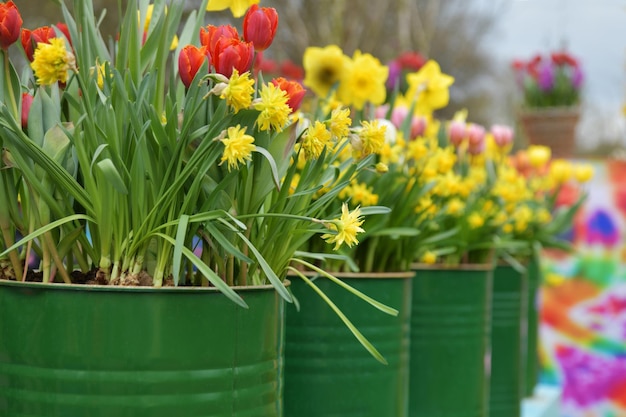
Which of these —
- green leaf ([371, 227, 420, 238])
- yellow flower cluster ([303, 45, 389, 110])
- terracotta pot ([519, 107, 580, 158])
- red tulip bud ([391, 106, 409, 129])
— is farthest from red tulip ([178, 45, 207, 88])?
terracotta pot ([519, 107, 580, 158])

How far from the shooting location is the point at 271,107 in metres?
0.62

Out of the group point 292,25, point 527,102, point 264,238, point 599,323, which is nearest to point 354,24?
point 292,25

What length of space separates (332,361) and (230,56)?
42 centimetres

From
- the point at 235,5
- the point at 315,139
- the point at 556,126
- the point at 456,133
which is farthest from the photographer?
the point at 556,126

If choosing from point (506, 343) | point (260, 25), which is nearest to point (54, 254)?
point (260, 25)

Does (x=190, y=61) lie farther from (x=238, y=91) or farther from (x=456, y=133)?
(x=456, y=133)

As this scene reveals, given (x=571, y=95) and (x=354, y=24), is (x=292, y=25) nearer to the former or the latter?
(x=354, y=24)

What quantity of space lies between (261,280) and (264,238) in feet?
0.12

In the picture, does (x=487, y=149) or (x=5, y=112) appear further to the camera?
(x=487, y=149)

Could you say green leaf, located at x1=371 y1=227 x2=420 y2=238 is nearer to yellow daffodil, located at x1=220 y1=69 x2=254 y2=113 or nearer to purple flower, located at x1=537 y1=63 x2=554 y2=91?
yellow daffodil, located at x1=220 y1=69 x2=254 y2=113

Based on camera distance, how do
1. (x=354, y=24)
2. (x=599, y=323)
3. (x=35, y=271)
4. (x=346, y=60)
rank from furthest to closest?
(x=354, y=24), (x=599, y=323), (x=346, y=60), (x=35, y=271)

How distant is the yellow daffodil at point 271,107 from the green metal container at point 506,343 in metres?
1.28

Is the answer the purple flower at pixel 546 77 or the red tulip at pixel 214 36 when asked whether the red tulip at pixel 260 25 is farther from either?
the purple flower at pixel 546 77

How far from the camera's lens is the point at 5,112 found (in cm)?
63
